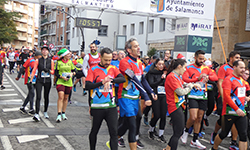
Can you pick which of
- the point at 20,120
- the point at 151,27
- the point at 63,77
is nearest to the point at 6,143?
the point at 20,120

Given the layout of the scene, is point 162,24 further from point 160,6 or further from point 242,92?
point 242,92

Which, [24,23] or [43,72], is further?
[24,23]

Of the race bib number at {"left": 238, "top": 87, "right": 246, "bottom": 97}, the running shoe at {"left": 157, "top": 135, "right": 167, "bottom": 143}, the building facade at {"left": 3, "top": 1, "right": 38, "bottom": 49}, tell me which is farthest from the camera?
the building facade at {"left": 3, "top": 1, "right": 38, "bottom": 49}

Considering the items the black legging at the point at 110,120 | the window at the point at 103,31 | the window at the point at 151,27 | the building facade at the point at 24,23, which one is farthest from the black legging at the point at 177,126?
the building facade at the point at 24,23

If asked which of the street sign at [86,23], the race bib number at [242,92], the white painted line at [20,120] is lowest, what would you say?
the white painted line at [20,120]

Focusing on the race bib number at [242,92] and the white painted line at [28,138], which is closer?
the race bib number at [242,92]

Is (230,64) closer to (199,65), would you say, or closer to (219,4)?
(199,65)

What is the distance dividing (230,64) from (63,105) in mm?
4771

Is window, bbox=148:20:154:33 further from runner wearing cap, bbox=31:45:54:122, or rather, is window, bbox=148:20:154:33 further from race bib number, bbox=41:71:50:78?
race bib number, bbox=41:71:50:78

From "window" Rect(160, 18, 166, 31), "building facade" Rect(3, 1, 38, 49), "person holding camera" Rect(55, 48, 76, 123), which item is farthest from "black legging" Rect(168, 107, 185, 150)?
"building facade" Rect(3, 1, 38, 49)

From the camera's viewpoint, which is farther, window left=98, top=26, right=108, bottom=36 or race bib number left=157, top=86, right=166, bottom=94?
window left=98, top=26, right=108, bottom=36

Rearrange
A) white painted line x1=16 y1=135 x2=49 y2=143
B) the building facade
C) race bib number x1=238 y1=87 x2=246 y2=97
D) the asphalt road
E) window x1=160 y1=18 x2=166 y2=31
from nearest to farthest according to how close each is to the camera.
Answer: race bib number x1=238 y1=87 x2=246 y2=97 → the asphalt road → white painted line x1=16 y1=135 x2=49 y2=143 → window x1=160 y1=18 x2=166 y2=31 → the building facade

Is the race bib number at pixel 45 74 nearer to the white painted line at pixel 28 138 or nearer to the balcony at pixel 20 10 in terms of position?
the white painted line at pixel 28 138

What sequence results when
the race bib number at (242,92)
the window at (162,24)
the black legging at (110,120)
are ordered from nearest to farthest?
the black legging at (110,120) < the race bib number at (242,92) < the window at (162,24)
